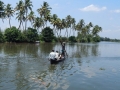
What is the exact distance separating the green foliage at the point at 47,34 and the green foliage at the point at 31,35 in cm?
696

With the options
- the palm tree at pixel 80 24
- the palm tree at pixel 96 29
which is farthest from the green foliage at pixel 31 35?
the palm tree at pixel 96 29

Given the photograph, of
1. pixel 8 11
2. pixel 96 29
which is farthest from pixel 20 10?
pixel 96 29

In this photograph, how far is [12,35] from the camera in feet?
267

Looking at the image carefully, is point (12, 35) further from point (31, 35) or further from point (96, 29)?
point (96, 29)

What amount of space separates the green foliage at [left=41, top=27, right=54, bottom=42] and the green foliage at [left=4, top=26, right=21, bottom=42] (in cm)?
1885

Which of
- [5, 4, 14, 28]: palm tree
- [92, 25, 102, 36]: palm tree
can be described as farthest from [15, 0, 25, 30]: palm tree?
[92, 25, 102, 36]: palm tree

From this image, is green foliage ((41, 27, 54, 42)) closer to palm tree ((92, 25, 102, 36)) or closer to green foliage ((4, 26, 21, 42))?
green foliage ((4, 26, 21, 42))

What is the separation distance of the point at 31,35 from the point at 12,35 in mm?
10358

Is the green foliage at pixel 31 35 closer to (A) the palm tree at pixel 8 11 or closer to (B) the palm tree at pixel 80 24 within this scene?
(A) the palm tree at pixel 8 11

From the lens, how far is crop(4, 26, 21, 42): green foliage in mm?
81312

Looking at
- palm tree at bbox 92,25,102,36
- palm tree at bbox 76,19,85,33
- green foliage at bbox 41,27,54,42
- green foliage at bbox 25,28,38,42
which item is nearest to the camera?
green foliage at bbox 25,28,38,42

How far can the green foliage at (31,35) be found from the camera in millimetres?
88375

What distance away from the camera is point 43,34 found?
327ft

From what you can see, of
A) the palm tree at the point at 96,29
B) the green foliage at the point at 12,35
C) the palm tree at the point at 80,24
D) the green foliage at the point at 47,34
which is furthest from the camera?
the palm tree at the point at 96,29
